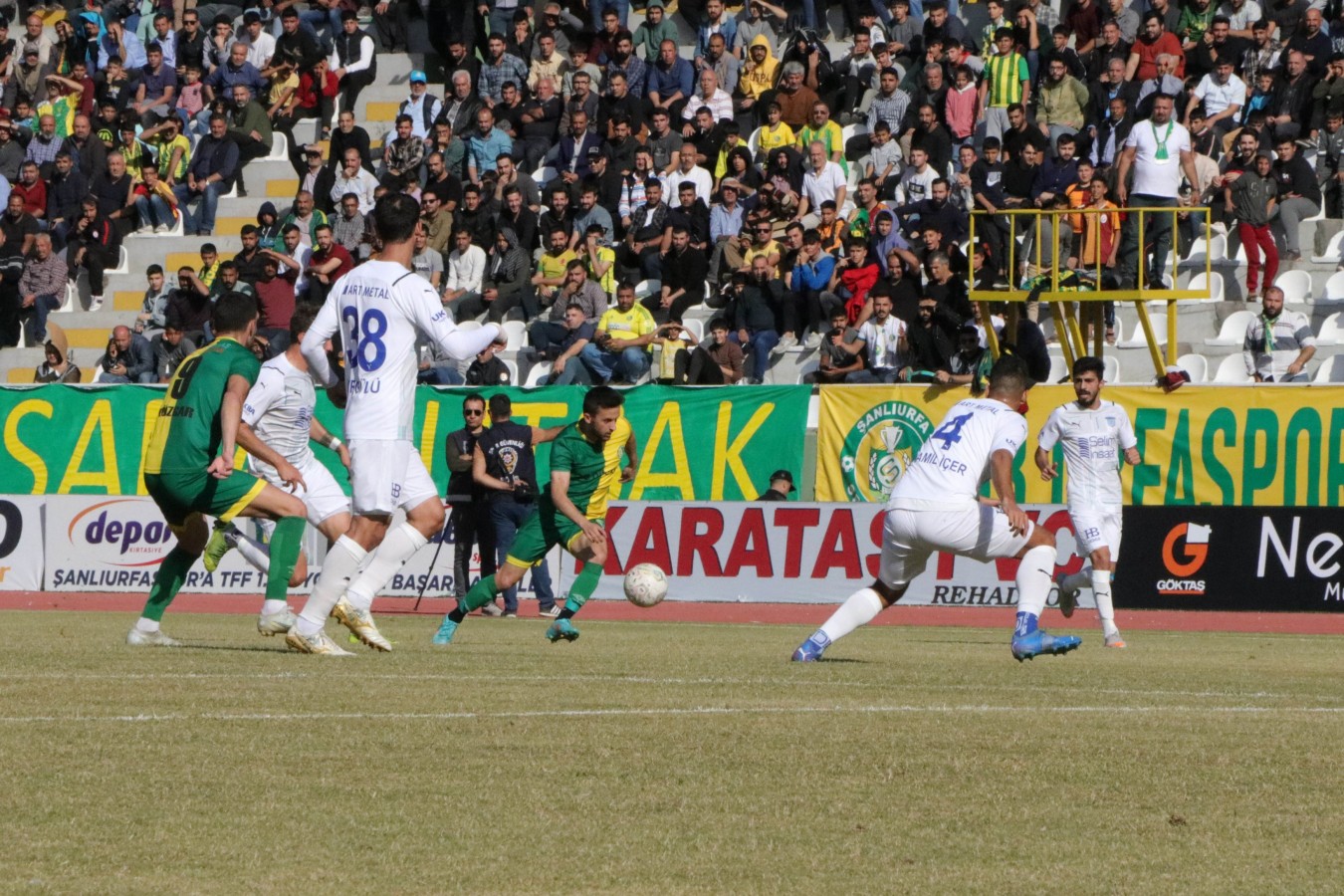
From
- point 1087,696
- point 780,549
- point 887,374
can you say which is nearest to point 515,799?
point 1087,696

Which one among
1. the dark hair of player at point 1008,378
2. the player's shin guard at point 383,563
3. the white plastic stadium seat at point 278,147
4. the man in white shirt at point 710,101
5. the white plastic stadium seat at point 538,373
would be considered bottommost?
the player's shin guard at point 383,563

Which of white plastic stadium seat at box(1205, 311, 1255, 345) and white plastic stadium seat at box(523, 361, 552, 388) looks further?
white plastic stadium seat at box(523, 361, 552, 388)

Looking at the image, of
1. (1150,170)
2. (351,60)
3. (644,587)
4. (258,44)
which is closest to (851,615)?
(644,587)

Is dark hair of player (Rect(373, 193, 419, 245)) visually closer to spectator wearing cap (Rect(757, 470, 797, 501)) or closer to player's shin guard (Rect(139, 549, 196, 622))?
player's shin guard (Rect(139, 549, 196, 622))

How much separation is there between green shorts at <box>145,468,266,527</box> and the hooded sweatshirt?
18132 mm

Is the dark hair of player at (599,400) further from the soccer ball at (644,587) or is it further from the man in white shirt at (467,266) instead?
the man in white shirt at (467,266)

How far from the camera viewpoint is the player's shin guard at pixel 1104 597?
629 inches

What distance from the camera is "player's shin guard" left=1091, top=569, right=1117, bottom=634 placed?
15984 millimetres

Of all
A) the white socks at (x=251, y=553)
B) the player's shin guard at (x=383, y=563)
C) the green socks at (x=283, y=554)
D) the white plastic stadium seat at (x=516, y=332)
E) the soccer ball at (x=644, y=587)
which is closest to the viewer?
the player's shin guard at (x=383, y=563)

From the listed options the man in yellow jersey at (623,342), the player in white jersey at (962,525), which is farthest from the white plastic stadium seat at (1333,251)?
the player in white jersey at (962,525)

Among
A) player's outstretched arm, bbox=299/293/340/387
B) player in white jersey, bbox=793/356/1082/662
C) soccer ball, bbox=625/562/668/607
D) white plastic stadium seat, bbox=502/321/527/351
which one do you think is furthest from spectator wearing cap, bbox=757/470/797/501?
player's outstretched arm, bbox=299/293/340/387

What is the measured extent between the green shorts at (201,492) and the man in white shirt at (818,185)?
1575 centimetres

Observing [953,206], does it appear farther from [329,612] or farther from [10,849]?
[10,849]

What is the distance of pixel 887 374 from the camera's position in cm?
2456
